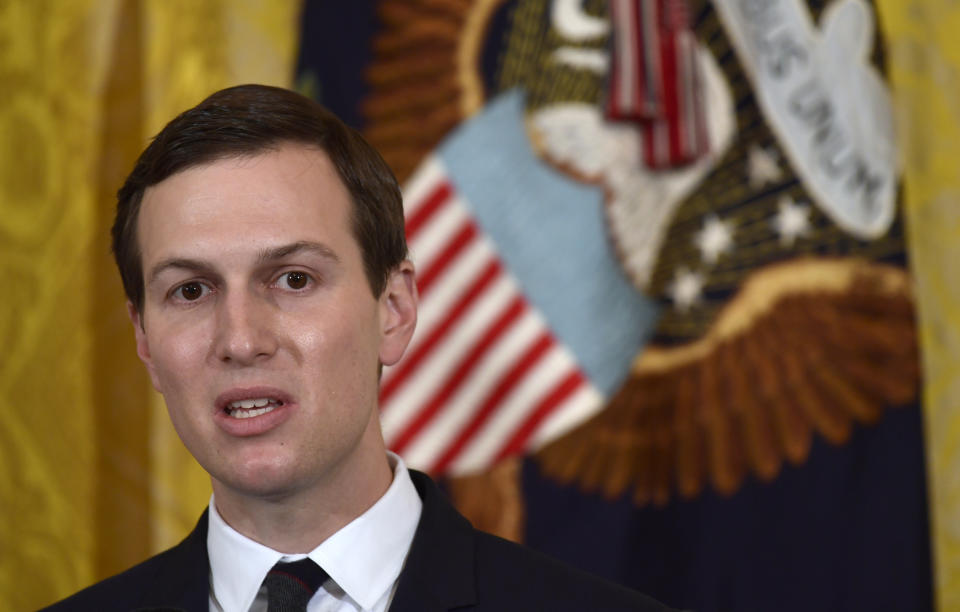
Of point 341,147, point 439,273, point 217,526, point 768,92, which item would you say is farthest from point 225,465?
point 768,92

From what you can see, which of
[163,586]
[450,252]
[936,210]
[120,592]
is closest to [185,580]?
[163,586]

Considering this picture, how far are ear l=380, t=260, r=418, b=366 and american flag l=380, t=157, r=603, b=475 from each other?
1382mm

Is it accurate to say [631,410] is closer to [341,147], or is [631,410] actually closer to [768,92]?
[768,92]

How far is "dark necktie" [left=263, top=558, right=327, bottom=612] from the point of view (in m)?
1.46

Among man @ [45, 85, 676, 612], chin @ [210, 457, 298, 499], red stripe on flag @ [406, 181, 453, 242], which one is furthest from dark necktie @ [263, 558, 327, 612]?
red stripe on flag @ [406, 181, 453, 242]

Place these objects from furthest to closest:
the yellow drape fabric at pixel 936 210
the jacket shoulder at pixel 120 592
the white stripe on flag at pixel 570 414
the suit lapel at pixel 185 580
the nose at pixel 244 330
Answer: the white stripe on flag at pixel 570 414
the yellow drape fabric at pixel 936 210
the jacket shoulder at pixel 120 592
the suit lapel at pixel 185 580
the nose at pixel 244 330

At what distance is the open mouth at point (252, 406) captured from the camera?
1452 millimetres

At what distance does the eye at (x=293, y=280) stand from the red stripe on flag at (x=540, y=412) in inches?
64.0

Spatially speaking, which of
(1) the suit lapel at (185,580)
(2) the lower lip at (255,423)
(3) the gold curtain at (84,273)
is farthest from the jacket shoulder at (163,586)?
(3) the gold curtain at (84,273)

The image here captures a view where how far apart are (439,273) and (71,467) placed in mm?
1080

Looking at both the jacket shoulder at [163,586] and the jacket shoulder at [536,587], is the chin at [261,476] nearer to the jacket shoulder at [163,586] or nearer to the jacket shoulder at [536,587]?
the jacket shoulder at [163,586]

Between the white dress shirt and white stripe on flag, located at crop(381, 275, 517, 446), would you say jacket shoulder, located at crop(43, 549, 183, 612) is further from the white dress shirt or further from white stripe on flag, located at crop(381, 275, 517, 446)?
white stripe on flag, located at crop(381, 275, 517, 446)

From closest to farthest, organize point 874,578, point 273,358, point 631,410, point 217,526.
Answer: point 273,358 → point 217,526 → point 874,578 → point 631,410

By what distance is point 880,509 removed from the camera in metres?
2.76
